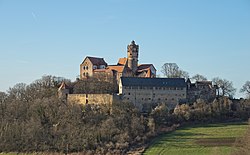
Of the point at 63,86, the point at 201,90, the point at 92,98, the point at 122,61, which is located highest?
the point at 122,61

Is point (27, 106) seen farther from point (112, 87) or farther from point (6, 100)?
point (112, 87)

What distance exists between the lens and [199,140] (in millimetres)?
43406

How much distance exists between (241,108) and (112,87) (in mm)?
14577

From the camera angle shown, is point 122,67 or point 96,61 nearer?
point 122,67

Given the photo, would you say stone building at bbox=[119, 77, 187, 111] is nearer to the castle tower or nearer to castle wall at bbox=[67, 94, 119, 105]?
castle wall at bbox=[67, 94, 119, 105]

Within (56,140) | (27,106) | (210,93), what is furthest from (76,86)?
(210,93)

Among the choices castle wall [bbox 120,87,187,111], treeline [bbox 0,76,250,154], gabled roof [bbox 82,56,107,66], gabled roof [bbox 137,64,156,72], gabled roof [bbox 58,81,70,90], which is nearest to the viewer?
treeline [bbox 0,76,250,154]

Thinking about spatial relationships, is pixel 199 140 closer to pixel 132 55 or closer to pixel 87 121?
pixel 87 121

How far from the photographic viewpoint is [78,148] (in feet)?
138

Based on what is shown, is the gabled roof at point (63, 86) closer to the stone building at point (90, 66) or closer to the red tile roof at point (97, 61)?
the stone building at point (90, 66)

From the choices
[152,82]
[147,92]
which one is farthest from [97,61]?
[147,92]

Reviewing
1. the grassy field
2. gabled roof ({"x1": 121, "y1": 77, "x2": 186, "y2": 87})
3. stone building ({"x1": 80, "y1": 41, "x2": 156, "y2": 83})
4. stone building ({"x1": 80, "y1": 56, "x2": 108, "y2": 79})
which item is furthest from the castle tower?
the grassy field

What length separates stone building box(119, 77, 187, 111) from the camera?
5122 cm

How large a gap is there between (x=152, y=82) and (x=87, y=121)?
10.0 meters
